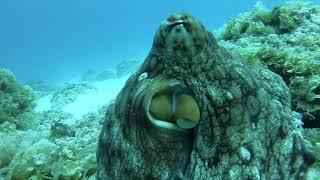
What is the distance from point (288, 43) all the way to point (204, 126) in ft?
12.1

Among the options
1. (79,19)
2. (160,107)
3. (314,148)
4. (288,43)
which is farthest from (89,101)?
(79,19)

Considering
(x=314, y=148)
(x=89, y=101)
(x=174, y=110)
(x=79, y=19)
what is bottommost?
(x=314, y=148)

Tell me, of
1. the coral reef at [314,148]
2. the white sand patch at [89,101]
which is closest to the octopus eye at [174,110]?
the coral reef at [314,148]

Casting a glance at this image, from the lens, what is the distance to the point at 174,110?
253 cm

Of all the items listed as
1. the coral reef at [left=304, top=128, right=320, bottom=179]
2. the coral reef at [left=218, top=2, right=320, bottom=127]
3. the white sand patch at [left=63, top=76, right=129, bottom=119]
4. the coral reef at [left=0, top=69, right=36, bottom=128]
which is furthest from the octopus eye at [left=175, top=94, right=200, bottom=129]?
the white sand patch at [left=63, top=76, right=129, bottom=119]

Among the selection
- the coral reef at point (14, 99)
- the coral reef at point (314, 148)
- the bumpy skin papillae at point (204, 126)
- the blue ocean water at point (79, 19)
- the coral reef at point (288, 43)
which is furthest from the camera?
the blue ocean water at point (79, 19)

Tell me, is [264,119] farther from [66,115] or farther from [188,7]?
[188,7]

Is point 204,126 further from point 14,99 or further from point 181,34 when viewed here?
point 14,99

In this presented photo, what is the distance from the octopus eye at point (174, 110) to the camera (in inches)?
98.5

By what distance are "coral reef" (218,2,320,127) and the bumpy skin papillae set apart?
141cm

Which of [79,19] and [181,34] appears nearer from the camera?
[181,34]

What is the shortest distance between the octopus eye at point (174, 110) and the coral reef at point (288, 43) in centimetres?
185

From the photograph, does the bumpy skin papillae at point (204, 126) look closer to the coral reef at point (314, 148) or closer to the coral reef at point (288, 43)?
the coral reef at point (314, 148)

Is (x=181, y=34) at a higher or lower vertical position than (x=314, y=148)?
higher
